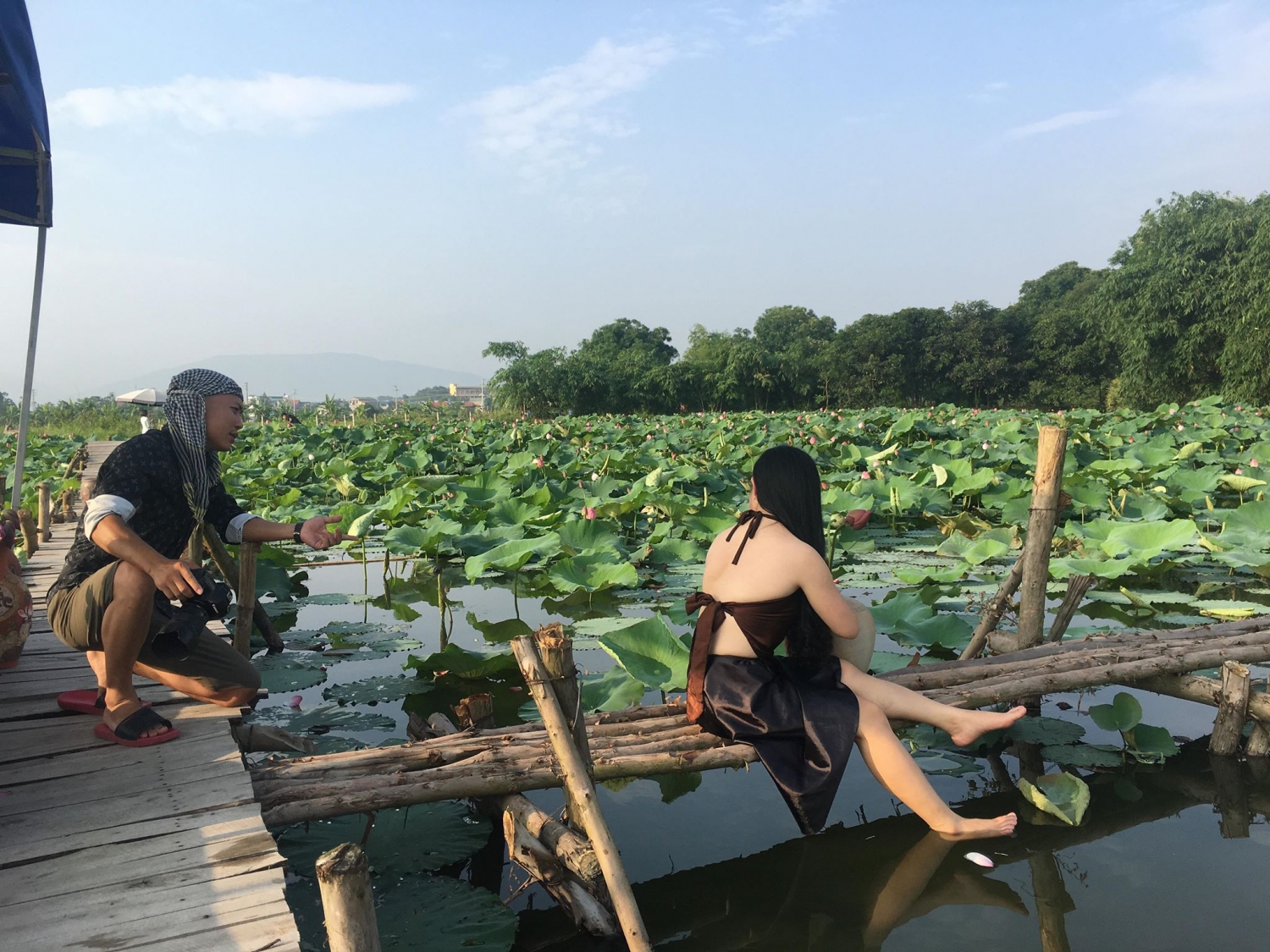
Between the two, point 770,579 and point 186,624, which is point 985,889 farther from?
point 186,624

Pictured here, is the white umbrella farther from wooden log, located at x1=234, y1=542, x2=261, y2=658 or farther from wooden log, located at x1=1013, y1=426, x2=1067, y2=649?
wooden log, located at x1=1013, y1=426, x2=1067, y2=649

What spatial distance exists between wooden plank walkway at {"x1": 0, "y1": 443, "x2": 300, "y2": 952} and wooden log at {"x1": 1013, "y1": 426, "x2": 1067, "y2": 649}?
2579mm

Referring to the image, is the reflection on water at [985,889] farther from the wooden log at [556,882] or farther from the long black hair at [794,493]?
the long black hair at [794,493]

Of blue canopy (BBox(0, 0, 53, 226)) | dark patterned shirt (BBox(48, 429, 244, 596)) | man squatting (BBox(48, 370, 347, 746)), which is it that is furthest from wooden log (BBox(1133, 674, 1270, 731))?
blue canopy (BBox(0, 0, 53, 226))

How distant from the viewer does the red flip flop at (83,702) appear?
2.46 meters

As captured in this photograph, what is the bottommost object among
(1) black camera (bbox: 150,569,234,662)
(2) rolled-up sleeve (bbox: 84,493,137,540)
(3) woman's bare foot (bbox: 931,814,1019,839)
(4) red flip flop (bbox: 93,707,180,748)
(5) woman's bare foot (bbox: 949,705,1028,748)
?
(3) woman's bare foot (bbox: 931,814,1019,839)

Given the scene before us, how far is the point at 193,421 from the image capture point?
2418 mm

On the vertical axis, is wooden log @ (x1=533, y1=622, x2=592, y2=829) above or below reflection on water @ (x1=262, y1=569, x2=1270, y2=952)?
above

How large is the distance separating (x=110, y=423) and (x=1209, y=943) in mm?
20098

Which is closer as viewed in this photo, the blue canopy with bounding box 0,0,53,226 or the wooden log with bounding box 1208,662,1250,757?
the wooden log with bounding box 1208,662,1250,757

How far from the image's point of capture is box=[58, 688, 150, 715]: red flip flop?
246 cm

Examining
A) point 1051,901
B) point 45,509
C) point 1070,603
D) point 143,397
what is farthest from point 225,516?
point 143,397

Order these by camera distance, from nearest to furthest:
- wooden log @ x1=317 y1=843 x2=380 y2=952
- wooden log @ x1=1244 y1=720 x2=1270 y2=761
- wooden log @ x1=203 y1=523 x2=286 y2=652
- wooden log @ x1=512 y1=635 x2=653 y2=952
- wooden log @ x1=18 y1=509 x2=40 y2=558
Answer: wooden log @ x1=317 y1=843 x2=380 y2=952 → wooden log @ x1=512 y1=635 x2=653 y2=952 → wooden log @ x1=1244 y1=720 x2=1270 y2=761 → wooden log @ x1=203 y1=523 x2=286 y2=652 → wooden log @ x1=18 y1=509 x2=40 y2=558

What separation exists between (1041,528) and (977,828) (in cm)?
123
